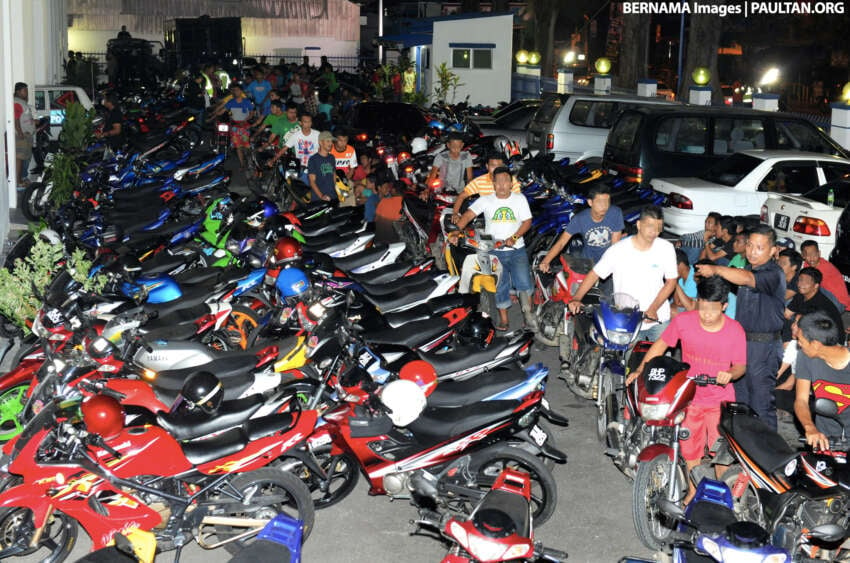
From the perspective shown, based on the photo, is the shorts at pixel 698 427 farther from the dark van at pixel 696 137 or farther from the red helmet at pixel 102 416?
the dark van at pixel 696 137

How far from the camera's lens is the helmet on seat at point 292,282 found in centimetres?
845

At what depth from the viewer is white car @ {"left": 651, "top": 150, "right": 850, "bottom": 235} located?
1287cm

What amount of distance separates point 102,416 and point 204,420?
0.71m

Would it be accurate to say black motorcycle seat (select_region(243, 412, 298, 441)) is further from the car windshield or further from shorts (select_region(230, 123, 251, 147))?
shorts (select_region(230, 123, 251, 147))

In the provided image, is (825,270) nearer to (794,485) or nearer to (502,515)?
(794,485)

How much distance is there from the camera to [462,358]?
737 centimetres

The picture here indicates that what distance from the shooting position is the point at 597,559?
626 centimetres

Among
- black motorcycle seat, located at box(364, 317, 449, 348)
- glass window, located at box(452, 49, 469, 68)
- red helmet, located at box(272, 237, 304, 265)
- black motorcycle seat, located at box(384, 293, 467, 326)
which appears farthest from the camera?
glass window, located at box(452, 49, 469, 68)

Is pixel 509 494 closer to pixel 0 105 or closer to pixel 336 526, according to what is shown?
pixel 336 526

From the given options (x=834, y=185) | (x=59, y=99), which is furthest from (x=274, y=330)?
(x=59, y=99)

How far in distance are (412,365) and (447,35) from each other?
26218 mm

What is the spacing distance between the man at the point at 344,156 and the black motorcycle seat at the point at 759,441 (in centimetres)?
911

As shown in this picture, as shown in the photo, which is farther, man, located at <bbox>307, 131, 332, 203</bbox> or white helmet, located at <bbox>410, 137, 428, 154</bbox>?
white helmet, located at <bbox>410, 137, 428, 154</bbox>

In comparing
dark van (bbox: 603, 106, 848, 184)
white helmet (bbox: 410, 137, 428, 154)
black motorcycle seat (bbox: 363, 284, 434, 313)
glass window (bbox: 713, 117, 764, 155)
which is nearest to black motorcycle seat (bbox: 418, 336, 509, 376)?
black motorcycle seat (bbox: 363, 284, 434, 313)
